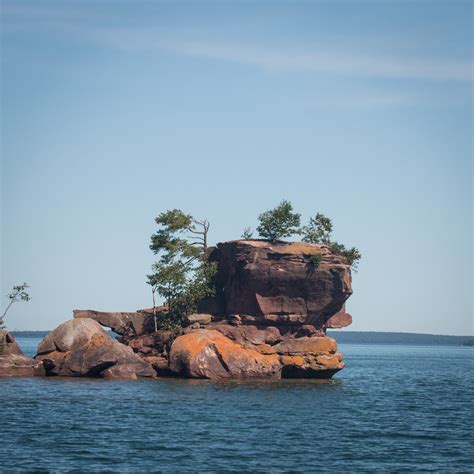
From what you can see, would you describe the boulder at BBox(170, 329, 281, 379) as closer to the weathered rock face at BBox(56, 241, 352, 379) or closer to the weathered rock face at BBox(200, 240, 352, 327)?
the weathered rock face at BBox(56, 241, 352, 379)

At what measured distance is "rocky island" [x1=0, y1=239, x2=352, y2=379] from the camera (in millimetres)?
65188

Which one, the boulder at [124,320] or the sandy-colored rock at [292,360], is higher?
the boulder at [124,320]

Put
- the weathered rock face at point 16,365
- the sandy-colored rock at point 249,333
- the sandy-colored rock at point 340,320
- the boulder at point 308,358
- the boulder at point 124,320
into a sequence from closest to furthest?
the weathered rock face at point 16,365
the boulder at point 308,358
the sandy-colored rock at point 249,333
the boulder at point 124,320
the sandy-colored rock at point 340,320

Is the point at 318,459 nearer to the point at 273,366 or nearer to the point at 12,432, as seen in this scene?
the point at 12,432

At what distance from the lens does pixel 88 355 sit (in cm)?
6469

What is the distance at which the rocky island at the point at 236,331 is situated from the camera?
2566 inches

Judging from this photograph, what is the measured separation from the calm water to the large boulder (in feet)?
9.32

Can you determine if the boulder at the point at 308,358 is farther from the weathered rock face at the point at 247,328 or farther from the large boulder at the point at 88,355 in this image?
the large boulder at the point at 88,355

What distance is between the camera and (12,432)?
129ft

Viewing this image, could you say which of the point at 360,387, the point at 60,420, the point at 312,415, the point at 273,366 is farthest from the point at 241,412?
the point at 360,387

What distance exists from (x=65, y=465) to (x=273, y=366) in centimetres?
3642

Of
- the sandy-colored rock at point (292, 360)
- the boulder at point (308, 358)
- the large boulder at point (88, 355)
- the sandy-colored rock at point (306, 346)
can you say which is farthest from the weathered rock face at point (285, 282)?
the large boulder at point (88, 355)

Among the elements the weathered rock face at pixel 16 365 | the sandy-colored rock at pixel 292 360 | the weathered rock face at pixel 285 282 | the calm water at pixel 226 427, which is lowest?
the calm water at pixel 226 427

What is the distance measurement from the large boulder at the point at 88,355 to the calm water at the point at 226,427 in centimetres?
284
